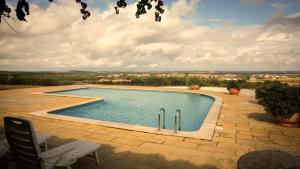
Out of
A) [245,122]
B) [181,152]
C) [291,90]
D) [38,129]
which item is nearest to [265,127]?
[245,122]

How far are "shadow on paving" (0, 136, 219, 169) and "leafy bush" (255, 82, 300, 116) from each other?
4181mm

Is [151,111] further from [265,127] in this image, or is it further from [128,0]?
[128,0]

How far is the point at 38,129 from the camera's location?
6172 mm

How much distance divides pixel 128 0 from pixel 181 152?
3.42 m

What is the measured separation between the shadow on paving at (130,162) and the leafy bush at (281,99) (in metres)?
4.18

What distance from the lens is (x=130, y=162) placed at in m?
3.96

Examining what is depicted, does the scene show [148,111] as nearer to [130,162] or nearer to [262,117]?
[262,117]

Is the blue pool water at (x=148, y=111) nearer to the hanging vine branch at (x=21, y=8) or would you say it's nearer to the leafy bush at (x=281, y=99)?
the leafy bush at (x=281, y=99)

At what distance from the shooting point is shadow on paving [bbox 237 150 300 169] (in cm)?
227

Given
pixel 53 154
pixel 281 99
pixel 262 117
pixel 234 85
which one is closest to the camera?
pixel 53 154

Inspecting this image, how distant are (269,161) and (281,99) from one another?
512cm

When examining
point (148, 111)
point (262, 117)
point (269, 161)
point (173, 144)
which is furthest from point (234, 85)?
→ point (269, 161)

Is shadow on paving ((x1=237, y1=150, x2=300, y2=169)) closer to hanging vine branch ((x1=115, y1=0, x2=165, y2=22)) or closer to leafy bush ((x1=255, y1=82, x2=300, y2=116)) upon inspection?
hanging vine branch ((x1=115, y1=0, x2=165, y2=22))

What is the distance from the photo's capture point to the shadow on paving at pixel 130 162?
3770 millimetres
